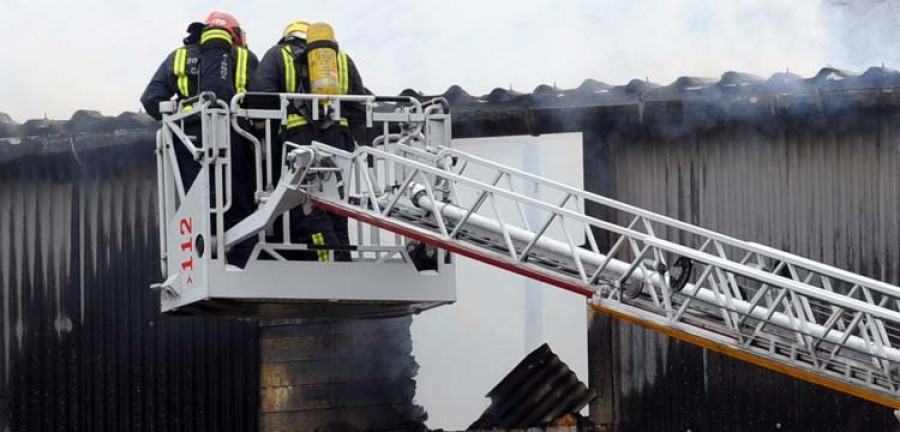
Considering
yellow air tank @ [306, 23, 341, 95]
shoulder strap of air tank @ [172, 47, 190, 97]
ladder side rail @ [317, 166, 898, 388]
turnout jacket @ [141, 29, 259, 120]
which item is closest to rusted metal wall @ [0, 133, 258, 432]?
turnout jacket @ [141, 29, 259, 120]

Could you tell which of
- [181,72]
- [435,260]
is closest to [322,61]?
[181,72]

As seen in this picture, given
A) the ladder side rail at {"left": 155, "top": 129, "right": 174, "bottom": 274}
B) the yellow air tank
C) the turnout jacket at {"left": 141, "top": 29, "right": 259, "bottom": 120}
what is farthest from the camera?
the turnout jacket at {"left": 141, "top": 29, "right": 259, "bottom": 120}

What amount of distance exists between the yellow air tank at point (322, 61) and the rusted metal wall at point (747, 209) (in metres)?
3.25

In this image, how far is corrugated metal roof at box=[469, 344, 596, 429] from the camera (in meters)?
14.3

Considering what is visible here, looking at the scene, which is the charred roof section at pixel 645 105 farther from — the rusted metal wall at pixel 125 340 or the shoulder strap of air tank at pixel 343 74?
the shoulder strap of air tank at pixel 343 74

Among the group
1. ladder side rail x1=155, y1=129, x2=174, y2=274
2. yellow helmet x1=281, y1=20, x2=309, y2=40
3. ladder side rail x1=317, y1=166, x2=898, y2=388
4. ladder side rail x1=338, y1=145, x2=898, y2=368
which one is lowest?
ladder side rail x1=317, y1=166, x2=898, y2=388

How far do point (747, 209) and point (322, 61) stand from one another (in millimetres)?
4148

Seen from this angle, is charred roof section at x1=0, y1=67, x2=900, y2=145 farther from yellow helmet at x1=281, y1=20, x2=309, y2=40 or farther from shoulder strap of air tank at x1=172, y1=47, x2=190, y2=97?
shoulder strap of air tank at x1=172, y1=47, x2=190, y2=97

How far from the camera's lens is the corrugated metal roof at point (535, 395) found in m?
14.3

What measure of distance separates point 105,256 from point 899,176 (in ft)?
21.6

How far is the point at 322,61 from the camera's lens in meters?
11.8

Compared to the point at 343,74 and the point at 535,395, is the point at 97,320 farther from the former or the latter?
the point at 343,74

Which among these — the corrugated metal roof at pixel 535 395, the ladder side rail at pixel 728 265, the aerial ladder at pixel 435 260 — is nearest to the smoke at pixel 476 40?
the corrugated metal roof at pixel 535 395

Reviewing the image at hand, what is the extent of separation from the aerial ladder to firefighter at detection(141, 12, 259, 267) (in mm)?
124
